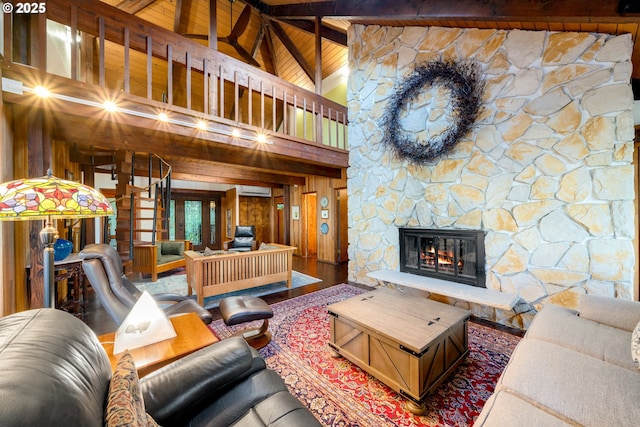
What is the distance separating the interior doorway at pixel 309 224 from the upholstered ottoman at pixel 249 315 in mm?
4774

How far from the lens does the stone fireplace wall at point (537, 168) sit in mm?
2281

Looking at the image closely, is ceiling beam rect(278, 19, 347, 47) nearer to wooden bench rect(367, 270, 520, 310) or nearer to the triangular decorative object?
wooden bench rect(367, 270, 520, 310)

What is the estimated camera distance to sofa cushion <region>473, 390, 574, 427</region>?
977mm

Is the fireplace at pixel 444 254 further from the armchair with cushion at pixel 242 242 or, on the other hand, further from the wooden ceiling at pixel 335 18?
the armchair with cushion at pixel 242 242

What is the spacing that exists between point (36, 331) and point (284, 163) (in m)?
4.23

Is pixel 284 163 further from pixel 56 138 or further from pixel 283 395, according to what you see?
pixel 283 395

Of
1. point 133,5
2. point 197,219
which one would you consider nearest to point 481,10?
point 133,5

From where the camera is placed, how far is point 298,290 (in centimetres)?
413

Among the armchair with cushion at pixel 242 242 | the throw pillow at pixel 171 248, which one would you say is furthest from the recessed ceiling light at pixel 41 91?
the armchair with cushion at pixel 242 242

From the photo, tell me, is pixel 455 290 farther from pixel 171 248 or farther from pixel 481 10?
pixel 171 248

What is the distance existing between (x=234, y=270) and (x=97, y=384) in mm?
3170

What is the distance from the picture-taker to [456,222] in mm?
3209

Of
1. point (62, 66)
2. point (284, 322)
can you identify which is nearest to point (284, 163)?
point (284, 322)

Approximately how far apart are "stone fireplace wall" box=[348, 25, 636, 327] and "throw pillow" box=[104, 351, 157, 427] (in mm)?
3381
